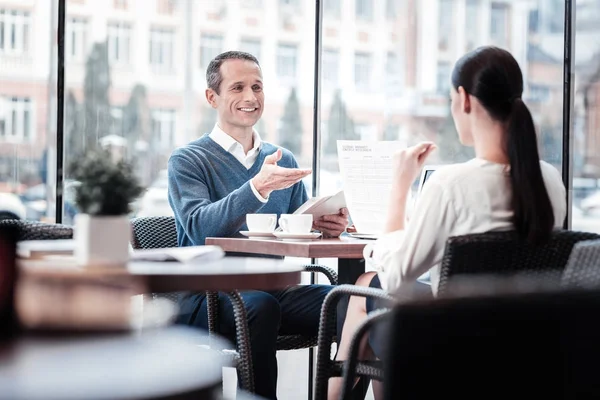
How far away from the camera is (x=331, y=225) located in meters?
2.93

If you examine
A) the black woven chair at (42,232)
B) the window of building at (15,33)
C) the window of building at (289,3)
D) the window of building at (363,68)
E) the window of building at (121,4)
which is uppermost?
the window of building at (121,4)

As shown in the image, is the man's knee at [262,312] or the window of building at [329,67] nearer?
the man's knee at [262,312]

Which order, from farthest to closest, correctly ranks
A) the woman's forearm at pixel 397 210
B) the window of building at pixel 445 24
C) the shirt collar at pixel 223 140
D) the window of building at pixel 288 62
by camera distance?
the window of building at pixel 445 24 < the window of building at pixel 288 62 < the shirt collar at pixel 223 140 < the woman's forearm at pixel 397 210

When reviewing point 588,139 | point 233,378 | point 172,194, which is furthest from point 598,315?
point 588,139

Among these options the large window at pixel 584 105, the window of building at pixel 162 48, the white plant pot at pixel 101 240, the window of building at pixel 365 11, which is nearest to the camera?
the white plant pot at pixel 101 240

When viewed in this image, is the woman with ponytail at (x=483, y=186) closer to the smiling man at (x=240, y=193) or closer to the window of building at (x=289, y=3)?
the smiling man at (x=240, y=193)

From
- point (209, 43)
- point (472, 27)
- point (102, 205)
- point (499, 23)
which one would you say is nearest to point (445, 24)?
point (472, 27)

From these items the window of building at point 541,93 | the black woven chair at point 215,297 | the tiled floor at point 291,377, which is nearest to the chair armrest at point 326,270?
the black woven chair at point 215,297

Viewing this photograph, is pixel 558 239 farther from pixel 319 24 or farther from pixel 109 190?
pixel 319 24

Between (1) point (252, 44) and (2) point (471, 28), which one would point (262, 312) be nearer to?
(2) point (471, 28)

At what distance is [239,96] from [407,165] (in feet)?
3.61

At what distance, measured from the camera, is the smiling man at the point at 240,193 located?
9.01ft

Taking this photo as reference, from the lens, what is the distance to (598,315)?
1100mm

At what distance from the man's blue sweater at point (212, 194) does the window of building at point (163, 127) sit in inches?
477
